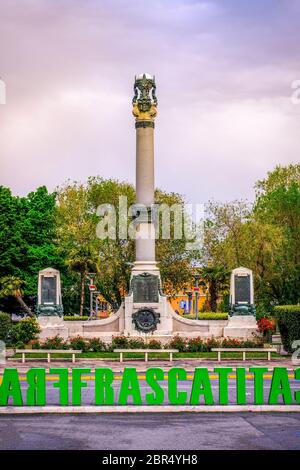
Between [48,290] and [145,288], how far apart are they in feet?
17.1

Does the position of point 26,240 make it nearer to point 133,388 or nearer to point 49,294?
point 49,294

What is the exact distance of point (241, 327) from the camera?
4566 cm

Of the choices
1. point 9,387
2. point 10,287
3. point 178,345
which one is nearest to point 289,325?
point 178,345

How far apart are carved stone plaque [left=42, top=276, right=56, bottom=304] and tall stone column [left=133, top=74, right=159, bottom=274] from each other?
4751 mm

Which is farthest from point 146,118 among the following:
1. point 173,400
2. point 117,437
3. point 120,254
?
point 117,437

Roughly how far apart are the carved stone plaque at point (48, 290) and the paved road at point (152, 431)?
2688 centimetres

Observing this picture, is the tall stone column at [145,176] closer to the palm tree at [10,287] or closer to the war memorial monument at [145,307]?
the war memorial monument at [145,307]

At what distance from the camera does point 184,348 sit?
128 feet

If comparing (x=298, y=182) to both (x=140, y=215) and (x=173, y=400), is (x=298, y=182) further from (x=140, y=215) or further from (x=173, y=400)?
(x=173, y=400)

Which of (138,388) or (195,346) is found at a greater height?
(138,388)

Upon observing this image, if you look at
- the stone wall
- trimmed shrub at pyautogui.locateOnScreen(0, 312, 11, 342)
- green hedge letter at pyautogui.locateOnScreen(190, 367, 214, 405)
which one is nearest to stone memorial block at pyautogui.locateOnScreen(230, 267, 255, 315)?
the stone wall

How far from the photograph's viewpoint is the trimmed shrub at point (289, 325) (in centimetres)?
3881

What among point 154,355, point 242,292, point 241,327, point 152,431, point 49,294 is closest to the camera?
point 152,431

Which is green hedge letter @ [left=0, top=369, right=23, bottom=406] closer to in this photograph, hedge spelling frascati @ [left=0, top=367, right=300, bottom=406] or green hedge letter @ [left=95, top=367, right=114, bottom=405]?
hedge spelling frascati @ [left=0, top=367, right=300, bottom=406]
